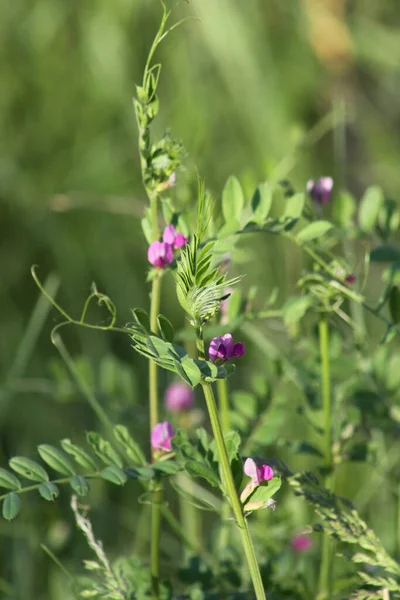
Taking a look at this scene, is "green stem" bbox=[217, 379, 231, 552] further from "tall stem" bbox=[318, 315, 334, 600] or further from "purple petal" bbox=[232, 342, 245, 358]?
"purple petal" bbox=[232, 342, 245, 358]

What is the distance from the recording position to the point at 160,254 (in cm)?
61

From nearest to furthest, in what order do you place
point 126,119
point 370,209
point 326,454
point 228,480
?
point 228,480, point 326,454, point 370,209, point 126,119

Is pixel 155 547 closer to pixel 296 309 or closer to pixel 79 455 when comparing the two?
pixel 79 455

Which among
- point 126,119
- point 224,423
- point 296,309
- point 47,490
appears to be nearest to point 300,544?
point 224,423

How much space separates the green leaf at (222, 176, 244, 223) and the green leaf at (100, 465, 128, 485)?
0.23m

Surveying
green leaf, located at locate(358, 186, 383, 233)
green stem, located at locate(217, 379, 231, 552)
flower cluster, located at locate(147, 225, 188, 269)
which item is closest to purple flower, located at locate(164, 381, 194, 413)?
green stem, located at locate(217, 379, 231, 552)

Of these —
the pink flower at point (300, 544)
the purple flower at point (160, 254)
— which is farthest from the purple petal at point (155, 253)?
the pink flower at point (300, 544)

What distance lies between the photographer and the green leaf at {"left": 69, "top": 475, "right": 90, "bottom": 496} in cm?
55

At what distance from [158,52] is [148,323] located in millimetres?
1534

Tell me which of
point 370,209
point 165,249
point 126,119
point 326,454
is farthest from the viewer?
point 126,119

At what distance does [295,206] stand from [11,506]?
0.33 meters

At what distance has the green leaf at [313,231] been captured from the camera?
Result: 0.69 metres

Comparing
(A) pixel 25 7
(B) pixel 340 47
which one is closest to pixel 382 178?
(B) pixel 340 47

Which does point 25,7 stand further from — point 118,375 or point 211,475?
point 211,475
